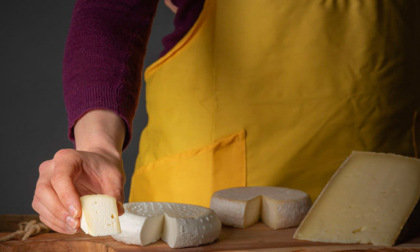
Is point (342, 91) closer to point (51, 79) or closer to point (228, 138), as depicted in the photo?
point (228, 138)

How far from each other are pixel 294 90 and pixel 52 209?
2.31 feet

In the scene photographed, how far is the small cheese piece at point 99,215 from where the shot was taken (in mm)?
717

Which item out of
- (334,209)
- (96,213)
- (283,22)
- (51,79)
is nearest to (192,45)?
(283,22)

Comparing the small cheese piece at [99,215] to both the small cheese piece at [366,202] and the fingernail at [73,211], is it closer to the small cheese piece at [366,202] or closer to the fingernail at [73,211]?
the fingernail at [73,211]

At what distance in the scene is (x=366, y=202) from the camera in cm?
104

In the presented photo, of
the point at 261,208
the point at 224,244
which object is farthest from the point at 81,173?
the point at 261,208

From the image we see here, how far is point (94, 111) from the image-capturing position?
37.0 inches

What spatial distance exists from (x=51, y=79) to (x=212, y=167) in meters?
1.27

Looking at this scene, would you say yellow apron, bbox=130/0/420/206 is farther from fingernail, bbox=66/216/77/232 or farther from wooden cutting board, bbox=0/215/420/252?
fingernail, bbox=66/216/77/232

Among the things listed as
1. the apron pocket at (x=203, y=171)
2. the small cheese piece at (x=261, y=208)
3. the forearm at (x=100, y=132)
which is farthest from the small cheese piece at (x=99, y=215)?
the apron pocket at (x=203, y=171)

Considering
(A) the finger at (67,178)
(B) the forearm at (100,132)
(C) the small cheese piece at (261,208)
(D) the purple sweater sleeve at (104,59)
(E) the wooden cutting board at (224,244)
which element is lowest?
(E) the wooden cutting board at (224,244)

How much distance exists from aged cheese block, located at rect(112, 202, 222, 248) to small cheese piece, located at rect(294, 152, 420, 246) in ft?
0.61

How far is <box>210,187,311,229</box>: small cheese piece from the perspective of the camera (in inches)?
41.3

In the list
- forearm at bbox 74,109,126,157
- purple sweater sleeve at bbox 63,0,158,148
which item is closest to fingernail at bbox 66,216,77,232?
forearm at bbox 74,109,126,157
